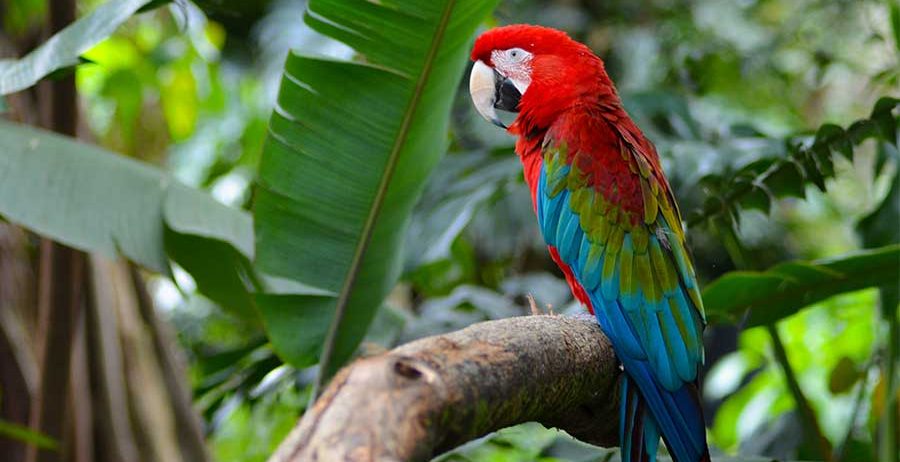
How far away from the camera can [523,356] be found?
1.88 ft

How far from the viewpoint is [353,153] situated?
1016 mm

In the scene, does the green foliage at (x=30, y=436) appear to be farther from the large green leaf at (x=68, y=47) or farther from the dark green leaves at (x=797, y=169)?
A: the dark green leaves at (x=797, y=169)

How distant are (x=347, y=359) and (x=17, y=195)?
405 mm

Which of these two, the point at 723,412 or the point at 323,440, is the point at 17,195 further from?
the point at 723,412

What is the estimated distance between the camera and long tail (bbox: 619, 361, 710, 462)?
863mm

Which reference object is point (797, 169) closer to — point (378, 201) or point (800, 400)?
point (800, 400)

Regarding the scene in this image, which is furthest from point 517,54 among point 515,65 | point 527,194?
point 527,194

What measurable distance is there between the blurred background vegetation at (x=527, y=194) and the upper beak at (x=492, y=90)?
0.18 metres

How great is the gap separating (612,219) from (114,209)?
553 millimetres

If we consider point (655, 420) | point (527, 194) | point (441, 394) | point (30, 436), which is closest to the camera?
point (441, 394)

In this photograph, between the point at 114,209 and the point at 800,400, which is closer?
the point at 114,209

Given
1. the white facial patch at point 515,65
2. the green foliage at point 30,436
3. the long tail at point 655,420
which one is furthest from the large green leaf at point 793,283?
the green foliage at point 30,436

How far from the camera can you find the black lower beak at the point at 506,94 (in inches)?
46.9

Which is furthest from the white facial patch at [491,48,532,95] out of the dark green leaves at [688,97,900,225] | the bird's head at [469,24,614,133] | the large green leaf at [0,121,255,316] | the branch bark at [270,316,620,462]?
the branch bark at [270,316,620,462]
